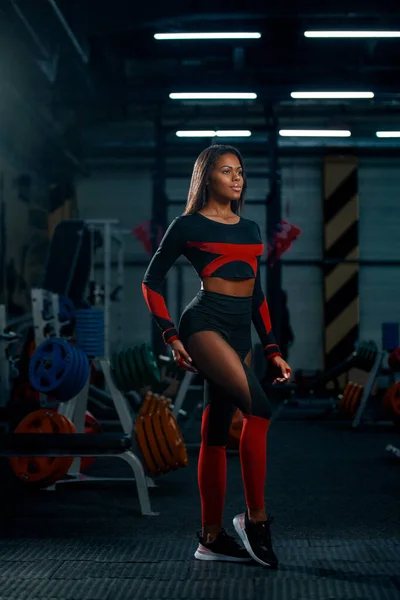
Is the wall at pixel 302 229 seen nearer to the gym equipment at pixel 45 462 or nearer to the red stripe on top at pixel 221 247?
Result: the gym equipment at pixel 45 462

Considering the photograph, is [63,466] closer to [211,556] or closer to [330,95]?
[211,556]

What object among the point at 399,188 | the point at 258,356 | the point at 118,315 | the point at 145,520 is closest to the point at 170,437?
the point at 145,520

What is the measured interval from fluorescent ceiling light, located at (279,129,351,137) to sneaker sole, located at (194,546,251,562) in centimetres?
730

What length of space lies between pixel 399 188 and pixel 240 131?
2.49 meters

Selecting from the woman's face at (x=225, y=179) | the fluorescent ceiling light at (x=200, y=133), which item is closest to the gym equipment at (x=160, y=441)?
the woman's face at (x=225, y=179)

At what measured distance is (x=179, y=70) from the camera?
26.7 feet

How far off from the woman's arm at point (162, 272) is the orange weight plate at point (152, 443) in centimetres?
128

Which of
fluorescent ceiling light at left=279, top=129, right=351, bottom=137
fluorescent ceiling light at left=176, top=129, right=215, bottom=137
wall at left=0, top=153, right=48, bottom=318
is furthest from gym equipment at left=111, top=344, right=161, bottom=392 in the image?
fluorescent ceiling light at left=279, top=129, right=351, bottom=137

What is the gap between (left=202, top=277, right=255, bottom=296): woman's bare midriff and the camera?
221cm

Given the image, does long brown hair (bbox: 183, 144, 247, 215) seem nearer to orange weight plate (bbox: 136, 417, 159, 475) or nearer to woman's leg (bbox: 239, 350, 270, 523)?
woman's leg (bbox: 239, 350, 270, 523)

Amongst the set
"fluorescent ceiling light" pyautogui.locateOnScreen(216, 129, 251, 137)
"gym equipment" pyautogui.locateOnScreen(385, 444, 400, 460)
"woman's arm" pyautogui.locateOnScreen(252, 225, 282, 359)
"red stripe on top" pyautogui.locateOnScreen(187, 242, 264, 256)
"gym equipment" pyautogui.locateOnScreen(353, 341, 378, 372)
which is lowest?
"gym equipment" pyautogui.locateOnScreen(385, 444, 400, 460)

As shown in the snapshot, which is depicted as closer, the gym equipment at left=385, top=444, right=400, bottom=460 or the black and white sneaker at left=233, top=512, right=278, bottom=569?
the black and white sneaker at left=233, top=512, right=278, bottom=569

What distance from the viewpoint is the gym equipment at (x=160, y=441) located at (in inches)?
135

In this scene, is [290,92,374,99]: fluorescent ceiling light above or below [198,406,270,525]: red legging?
above
